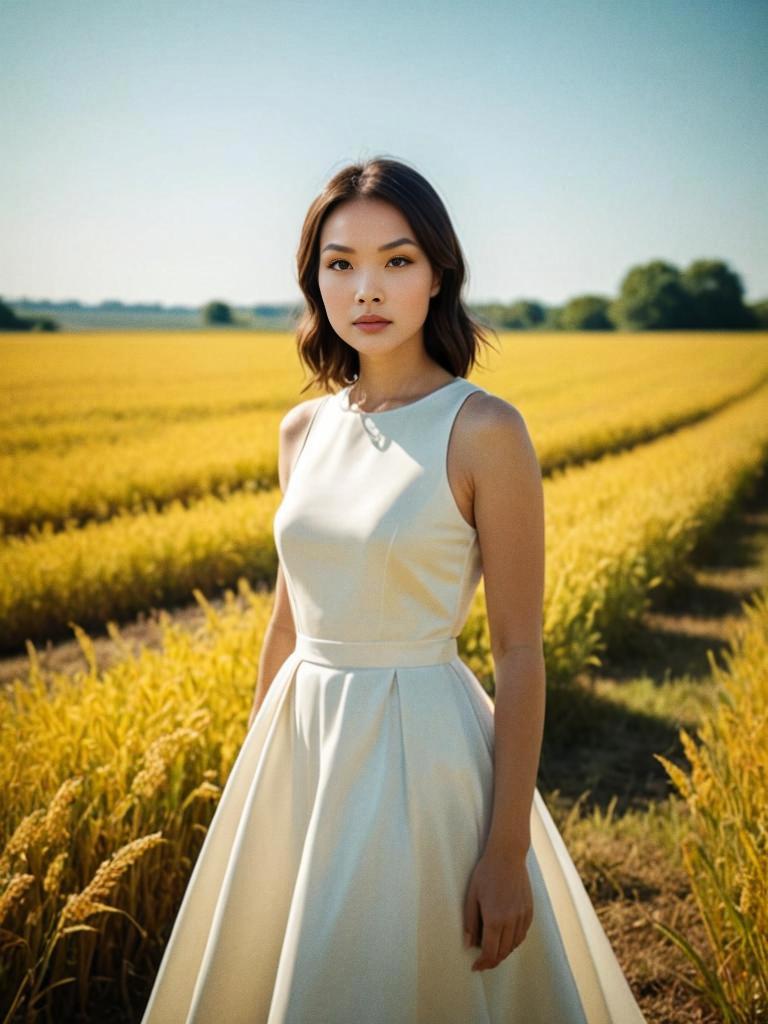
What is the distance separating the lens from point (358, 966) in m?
1.20

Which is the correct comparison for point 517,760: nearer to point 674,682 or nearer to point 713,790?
point 713,790

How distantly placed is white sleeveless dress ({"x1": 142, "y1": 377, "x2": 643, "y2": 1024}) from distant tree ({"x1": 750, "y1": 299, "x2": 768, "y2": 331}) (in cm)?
4385

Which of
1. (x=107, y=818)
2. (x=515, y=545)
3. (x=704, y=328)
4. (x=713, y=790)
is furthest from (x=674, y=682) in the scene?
(x=704, y=328)

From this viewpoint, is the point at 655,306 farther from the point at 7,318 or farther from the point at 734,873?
the point at 734,873

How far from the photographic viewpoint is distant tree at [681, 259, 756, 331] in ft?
153

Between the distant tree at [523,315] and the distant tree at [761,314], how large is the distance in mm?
15541

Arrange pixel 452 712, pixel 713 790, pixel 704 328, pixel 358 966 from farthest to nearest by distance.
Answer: pixel 704 328
pixel 713 790
pixel 452 712
pixel 358 966

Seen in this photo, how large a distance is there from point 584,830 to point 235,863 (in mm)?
2151

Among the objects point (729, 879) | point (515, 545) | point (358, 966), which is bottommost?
point (729, 879)

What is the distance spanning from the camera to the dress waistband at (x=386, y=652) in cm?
132

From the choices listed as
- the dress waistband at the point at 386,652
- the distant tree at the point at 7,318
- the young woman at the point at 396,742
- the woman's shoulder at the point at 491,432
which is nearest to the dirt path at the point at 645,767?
the young woman at the point at 396,742

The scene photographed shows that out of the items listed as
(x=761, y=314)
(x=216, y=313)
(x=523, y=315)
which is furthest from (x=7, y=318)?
(x=523, y=315)

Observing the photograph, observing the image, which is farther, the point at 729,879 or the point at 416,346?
the point at 729,879

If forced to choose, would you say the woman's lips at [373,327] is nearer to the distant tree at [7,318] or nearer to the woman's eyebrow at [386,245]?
the woman's eyebrow at [386,245]
